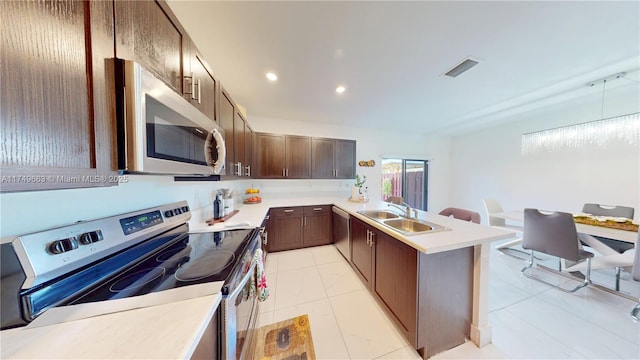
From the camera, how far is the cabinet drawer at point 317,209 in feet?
9.92

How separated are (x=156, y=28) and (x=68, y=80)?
0.58 metres

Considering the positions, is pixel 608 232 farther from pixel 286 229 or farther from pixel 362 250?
pixel 286 229

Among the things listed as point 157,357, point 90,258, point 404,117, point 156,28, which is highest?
point 404,117

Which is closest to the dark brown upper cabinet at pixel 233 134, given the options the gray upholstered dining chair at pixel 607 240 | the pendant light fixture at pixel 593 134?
the pendant light fixture at pixel 593 134

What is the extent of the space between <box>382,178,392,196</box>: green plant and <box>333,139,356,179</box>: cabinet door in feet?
3.86

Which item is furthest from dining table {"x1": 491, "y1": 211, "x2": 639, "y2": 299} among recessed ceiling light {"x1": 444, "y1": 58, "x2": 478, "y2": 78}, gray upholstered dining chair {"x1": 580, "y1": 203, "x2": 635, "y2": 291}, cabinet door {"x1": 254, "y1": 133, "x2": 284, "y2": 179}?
cabinet door {"x1": 254, "y1": 133, "x2": 284, "y2": 179}

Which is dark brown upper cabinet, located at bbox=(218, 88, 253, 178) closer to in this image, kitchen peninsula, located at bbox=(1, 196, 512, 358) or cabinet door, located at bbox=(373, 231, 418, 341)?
kitchen peninsula, located at bbox=(1, 196, 512, 358)

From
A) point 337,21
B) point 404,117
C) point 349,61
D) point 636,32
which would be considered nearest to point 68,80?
point 337,21

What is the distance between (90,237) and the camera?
29.5 inches

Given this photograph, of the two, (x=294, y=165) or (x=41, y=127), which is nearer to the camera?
(x=41, y=127)

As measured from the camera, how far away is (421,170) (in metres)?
4.95

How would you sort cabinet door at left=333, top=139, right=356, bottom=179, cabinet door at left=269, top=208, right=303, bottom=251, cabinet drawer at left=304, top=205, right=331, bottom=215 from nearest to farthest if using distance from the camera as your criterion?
cabinet door at left=269, top=208, right=303, bottom=251 < cabinet drawer at left=304, top=205, right=331, bottom=215 < cabinet door at left=333, top=139, right=356, bottom=179

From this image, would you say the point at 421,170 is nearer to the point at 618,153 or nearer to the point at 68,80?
the point at 618,153

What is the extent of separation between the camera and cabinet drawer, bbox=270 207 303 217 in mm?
2895
